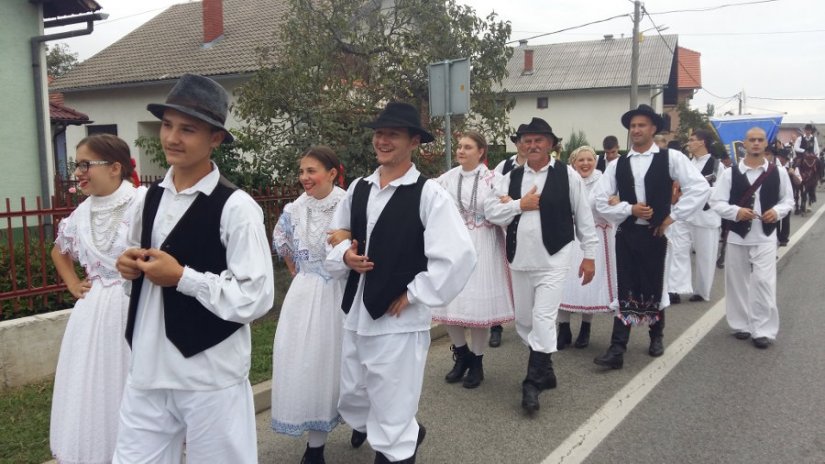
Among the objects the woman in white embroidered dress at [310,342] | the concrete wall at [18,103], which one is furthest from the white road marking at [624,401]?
the concrete wall at [18,103]

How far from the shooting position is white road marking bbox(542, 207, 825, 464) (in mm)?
4262

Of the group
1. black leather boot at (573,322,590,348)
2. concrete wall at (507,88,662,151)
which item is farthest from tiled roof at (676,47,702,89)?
black leather boot at (573,322,590,348)

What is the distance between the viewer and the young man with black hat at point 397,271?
335 cm

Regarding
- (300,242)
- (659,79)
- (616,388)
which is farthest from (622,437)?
(659,79)

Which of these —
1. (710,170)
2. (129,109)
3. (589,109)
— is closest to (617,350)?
(710,170)

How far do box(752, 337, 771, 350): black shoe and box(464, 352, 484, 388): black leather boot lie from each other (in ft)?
9.40

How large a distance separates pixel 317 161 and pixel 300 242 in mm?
517

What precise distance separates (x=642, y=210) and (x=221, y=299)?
4.43m

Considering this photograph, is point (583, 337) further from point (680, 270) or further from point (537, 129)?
point (680, 270)

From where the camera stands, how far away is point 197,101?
2510 mm

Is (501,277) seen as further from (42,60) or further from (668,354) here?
(42,60)

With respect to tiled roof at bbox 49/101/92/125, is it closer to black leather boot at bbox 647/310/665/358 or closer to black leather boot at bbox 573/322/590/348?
black leather boot at bbox 573/322/590/348

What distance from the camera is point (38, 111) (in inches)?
474

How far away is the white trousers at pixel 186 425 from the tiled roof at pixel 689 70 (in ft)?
190
